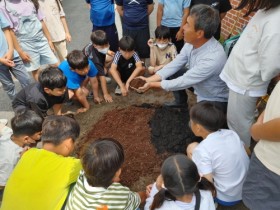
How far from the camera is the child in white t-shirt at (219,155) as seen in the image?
1872 millimetres

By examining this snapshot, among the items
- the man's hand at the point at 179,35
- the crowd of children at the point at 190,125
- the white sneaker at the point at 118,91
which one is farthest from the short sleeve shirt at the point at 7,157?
the man's hand at the point at 179,35

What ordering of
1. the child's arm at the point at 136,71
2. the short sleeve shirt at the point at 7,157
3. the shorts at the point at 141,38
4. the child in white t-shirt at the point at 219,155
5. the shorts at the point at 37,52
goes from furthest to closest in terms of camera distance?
the shorts at the point at 141,38
the child's arm at the point at 136,71
the shorts at the point at 37,52
the short sleeve shirt at the point at 7,157
the child in white t-shirt at the point at 219,155

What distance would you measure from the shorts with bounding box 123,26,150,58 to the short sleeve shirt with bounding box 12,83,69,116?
1597mm

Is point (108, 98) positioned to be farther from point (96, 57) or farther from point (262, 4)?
point (262, 4)

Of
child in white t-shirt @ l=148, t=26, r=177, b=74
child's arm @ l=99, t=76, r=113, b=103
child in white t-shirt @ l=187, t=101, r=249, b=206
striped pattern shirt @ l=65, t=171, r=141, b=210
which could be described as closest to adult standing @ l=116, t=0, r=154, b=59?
child in white t-shirt @ l=148, t=26, r=177, b=74

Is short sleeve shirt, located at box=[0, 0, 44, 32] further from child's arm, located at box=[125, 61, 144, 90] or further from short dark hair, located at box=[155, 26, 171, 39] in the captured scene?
short dark hair, located at box=[155, 26, 171, 39]

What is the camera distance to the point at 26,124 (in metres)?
2.36

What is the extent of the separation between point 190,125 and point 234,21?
2643 mm

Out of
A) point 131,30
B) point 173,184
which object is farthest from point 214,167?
point 131,30

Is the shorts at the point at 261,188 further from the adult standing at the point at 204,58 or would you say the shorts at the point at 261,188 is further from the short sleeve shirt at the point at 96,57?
the short sleeve shirt at the point at 96,57

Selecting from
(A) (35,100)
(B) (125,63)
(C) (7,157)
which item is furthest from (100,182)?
(B) (125,63)

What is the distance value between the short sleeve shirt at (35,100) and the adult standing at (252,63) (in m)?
1.80

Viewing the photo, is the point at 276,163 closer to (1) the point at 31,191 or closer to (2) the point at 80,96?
(1) the point at 31,191

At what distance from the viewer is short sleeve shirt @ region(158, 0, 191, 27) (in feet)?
12.1
